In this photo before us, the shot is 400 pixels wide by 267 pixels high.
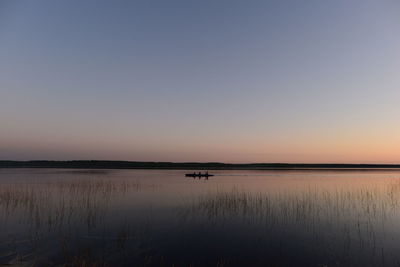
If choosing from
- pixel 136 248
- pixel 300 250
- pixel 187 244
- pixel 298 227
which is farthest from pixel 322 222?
pixel 136 248

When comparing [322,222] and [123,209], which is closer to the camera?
[322,222]

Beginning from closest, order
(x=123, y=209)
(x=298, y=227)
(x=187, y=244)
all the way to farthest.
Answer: (x=187, y=244)
(x=298, y=227)
(x=123, y=209)

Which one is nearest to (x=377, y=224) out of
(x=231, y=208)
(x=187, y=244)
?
(x=231, y=208)

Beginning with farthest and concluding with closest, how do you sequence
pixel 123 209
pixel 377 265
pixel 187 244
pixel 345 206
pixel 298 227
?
pixel 345 206
pixel 123 209
pixel 298 227
pixel 187 244
pixel 377 265

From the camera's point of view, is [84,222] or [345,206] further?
[345,206]

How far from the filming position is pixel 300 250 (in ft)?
37.0

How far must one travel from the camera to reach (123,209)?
1941 centimetres

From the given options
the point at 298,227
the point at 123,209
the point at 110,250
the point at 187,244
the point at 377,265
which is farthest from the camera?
the point at 123,209

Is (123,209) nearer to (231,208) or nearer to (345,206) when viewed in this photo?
(231,208)

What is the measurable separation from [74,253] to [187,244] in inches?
157

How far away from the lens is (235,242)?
12.2 metres

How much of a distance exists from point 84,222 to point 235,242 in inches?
302

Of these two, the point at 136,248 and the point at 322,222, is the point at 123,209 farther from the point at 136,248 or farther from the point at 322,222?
the point at 322,222

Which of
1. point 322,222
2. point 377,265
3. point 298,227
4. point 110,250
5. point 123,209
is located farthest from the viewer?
point 123,209
